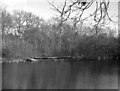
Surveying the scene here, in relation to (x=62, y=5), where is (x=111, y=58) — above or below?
below

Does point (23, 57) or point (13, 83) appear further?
point (23, 57)

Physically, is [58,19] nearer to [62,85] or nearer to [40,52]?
[62,85]

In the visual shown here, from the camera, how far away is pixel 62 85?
512 inches

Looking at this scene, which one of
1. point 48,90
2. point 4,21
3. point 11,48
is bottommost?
point 48,90

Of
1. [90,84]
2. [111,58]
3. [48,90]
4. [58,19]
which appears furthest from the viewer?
[111,58]

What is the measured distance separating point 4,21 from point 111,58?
14.3 meters

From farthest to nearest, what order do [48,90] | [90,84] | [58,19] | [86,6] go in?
1. [90,84]
2. [48,90]
3. [58,19]
4. [86,6]

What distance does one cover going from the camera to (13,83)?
1337cm

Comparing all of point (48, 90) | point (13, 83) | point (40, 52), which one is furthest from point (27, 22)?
point (48, 90)

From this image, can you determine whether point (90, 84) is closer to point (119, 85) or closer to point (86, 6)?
point (119, 85)

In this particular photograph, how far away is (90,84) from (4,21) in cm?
1662

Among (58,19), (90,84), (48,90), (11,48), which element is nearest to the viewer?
(58,19)

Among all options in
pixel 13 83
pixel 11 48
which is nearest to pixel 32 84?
pixel 13 83

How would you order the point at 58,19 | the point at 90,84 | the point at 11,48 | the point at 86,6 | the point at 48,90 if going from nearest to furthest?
1. the point at 86,6
2. the point at 58,19
3. the point at 48,90
4. the point at 90,84
5. the point at 11,48
